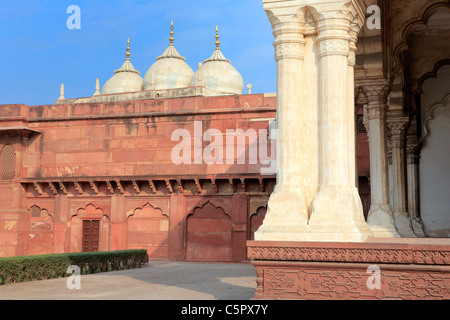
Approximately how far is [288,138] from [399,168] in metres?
7.30

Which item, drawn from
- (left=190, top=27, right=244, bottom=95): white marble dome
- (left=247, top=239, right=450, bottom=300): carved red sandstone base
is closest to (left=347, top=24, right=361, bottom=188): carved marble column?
(left=247, top=239, right=450, bottom=300): carved red sandstone base

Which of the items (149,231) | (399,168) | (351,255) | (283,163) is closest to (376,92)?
(399,168)

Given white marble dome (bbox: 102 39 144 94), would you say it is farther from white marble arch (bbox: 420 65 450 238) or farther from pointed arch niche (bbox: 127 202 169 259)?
white marble arch (bbox: 420 65 450 238)

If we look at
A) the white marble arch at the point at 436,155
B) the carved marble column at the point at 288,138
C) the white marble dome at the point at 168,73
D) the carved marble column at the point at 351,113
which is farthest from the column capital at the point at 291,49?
the white marble dome at the point at 168,73

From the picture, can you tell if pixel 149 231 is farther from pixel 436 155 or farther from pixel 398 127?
pixel 398 127

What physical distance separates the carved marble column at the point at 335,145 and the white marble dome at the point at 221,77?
2523cm

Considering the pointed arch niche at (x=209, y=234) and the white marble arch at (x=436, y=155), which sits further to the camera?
the pointed arch niche at (x=209, y=234)

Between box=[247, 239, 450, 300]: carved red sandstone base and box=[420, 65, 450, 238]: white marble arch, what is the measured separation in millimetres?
9455

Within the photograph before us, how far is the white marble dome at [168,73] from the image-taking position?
33.6 meters

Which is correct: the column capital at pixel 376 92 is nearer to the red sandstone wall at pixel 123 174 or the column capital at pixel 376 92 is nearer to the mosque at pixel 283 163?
the mosque at pixel 283 163

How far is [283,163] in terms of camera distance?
728 cm
